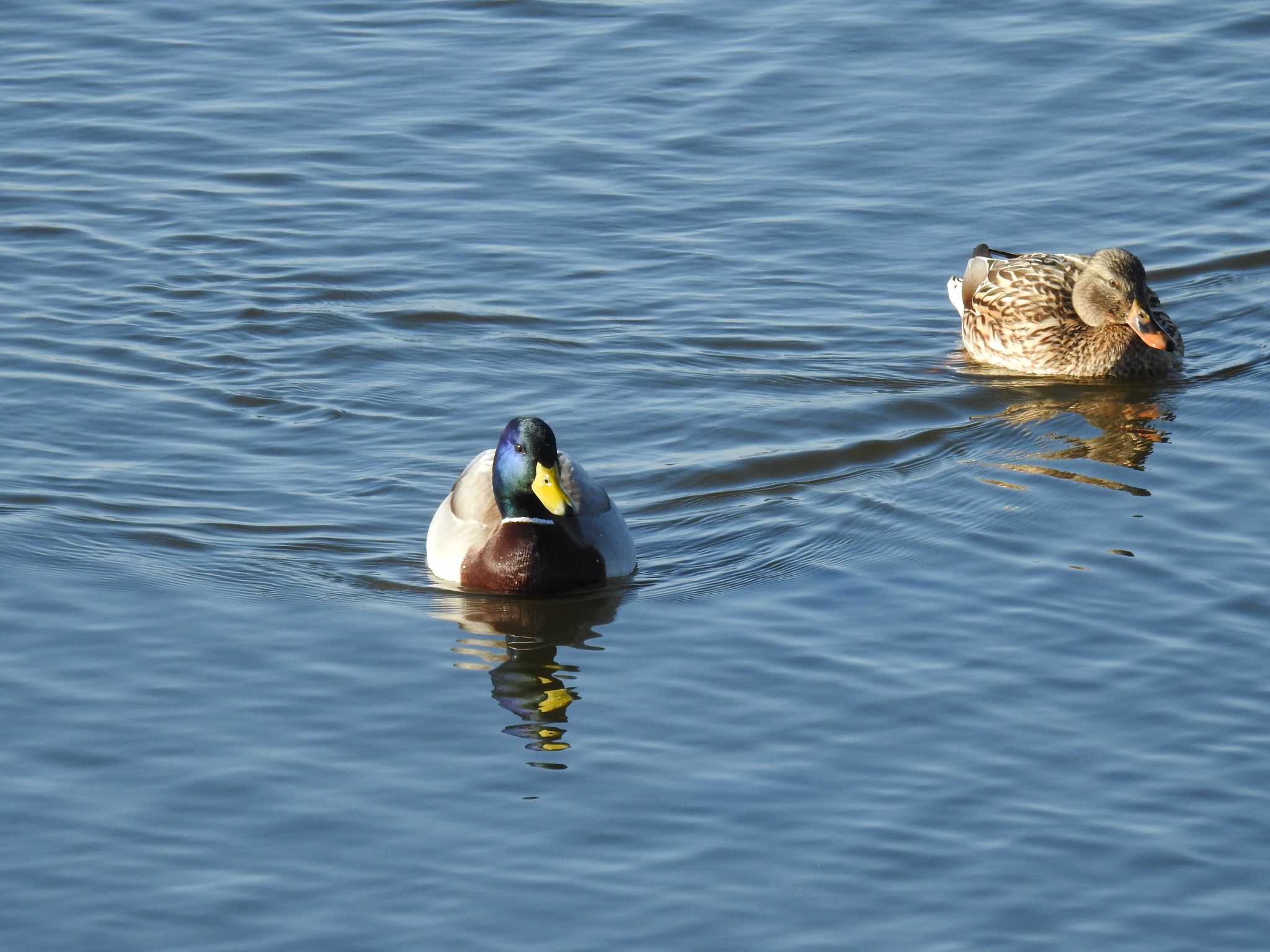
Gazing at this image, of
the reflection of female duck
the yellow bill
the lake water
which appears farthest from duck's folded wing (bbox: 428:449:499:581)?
the reflection of female duck

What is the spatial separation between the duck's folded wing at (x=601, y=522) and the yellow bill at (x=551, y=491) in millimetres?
122

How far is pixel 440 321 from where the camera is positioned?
14133mm

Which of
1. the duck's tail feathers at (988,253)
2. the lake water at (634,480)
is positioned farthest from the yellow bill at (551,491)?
the duck's tail feathers at (988,253)

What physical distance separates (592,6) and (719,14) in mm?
1278

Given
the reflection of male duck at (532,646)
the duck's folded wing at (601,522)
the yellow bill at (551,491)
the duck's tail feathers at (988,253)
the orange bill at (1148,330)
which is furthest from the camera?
the duck's tail feathers at (988,253)

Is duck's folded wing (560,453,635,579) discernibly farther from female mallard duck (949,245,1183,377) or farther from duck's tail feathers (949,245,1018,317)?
duck's tail feathers (949,245,1018,317)

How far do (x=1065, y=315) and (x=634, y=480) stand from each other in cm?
361

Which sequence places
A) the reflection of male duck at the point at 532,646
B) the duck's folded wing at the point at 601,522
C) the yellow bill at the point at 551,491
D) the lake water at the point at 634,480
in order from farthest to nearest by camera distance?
1. the duck's folded wing at the point at 601,522
2. the yellow bill at the point at 551,491
3. the reflection of male duck at the point at 532,646
4. the lake water at the point at 634,480

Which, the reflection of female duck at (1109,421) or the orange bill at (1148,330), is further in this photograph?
the orange bill at (1148,330)

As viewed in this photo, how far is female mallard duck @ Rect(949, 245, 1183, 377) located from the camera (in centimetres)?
1354

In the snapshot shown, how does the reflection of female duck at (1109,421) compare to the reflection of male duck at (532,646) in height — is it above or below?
above

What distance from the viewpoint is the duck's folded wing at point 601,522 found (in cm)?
1062

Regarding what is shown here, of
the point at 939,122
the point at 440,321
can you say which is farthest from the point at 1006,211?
the point at 440,321

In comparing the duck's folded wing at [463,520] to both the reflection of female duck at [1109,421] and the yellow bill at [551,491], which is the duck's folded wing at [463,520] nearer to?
the yellow bill at [551,491]
